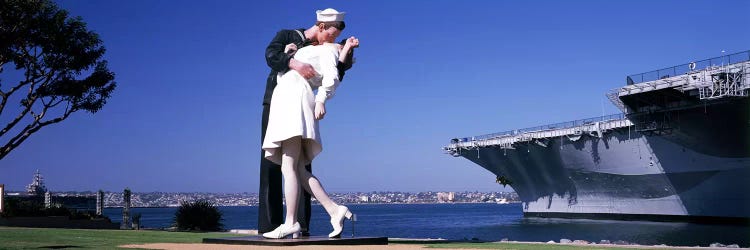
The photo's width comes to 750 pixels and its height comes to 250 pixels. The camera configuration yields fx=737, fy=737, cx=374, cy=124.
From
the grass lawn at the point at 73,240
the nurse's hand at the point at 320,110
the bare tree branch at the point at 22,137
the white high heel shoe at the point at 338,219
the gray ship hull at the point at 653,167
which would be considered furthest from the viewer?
the gray ship hull at the point at 653,167

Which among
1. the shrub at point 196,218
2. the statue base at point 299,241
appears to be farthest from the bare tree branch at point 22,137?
the statue base at point 299,241

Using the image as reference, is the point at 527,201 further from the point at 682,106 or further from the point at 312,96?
the point at 312,96

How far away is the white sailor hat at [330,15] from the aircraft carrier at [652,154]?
26.7 m

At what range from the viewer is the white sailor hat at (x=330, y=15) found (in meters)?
9.79

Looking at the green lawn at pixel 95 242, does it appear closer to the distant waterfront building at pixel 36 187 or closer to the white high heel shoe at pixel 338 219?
the white high heel shoe at pixel 338 219

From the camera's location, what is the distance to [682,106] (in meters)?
37.1

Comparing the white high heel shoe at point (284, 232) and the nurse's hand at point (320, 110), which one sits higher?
the nurse's hand at point (320, 110)

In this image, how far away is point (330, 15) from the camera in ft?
32.1

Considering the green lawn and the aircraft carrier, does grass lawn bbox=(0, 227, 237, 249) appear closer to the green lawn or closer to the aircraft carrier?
the green lawn

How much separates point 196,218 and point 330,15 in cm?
1960

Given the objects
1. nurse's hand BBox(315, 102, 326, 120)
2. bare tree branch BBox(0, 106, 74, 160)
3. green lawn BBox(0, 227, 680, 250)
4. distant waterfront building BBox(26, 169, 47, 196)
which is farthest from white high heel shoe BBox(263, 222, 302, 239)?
distant waterfront building BBox(26, 169, 47, 196)

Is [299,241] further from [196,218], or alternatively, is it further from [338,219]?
[196,218]

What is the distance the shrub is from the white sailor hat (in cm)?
1922

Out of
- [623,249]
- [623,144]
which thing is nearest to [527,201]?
[623,144]
